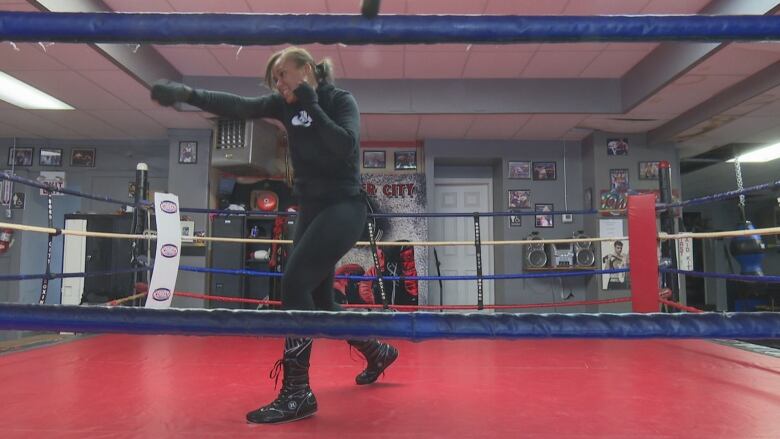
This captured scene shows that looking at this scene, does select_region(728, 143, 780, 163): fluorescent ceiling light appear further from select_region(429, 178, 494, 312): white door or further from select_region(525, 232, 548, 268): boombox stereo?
select_region(429, 178, 494, 312): white door

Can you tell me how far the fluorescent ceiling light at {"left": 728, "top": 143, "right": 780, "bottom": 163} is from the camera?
600 centimetres

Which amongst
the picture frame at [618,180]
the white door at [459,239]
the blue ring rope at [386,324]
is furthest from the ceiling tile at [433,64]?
the blue ring rope at [386,324]

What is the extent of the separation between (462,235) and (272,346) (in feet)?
12.4


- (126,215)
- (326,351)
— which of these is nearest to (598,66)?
(326,351)

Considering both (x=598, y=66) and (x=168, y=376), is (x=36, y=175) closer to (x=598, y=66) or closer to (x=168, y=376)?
(x=168, y=376)

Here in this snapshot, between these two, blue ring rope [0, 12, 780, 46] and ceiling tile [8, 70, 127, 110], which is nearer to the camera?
blue ring rope [0, 12, 780, 46]

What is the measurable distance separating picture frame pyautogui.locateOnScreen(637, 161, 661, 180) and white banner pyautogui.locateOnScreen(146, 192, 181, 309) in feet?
16.2

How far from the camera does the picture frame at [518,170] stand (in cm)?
574

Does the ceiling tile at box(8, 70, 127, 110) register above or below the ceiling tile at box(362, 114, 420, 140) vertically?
above

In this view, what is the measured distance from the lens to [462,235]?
602cm

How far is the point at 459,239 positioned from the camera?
19.7 ft

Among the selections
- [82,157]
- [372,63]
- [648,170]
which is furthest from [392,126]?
[82,157]

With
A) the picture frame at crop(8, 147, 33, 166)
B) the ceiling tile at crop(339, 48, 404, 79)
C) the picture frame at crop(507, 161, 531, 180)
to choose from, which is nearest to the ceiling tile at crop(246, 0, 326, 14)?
the ceiling tile at crop(339, 48, 404, 79)

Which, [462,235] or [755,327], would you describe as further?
[462,235]
